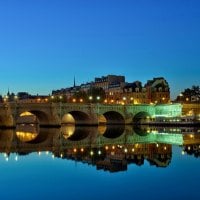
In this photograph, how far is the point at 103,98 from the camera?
140 m

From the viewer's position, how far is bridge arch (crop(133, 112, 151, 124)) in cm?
11709

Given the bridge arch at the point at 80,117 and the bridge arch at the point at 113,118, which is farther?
the bridge arch at the point at 113,118

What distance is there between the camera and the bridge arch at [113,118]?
114919 mm

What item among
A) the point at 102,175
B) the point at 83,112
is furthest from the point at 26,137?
the point at 102,175

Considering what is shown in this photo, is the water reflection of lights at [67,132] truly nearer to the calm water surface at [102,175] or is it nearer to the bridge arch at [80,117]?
the bridge arch at [80,117]

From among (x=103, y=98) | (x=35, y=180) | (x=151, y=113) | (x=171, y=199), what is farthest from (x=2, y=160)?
(x=103, y=98)

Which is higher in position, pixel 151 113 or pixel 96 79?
pixel 96 79

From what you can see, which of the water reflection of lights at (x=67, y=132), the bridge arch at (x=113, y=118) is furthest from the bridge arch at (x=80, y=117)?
the water reflection of lights at (x=67, y=132)

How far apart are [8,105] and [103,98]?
54.1m

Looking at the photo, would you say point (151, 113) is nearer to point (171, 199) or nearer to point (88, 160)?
point (88, 160)

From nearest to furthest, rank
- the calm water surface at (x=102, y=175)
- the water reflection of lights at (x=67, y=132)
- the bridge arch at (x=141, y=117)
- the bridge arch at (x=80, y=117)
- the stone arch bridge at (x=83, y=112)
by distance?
the calm water surface at (x=102, y=175) < the water reflection of lights at (x=67, y=132) < the stone arch bridge at (x=83, y=112) < the bridge arch at (x=80, y=117) < the bridge arch at (x=141, y=117)

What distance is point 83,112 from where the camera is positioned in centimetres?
10400

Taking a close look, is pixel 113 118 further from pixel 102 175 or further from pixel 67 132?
pixel 102 175

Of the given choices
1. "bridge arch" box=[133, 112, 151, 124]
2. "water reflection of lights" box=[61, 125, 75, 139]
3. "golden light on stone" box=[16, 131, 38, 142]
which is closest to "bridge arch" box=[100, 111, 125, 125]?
"bridge arch" box=[133, 112, 151, 124]
